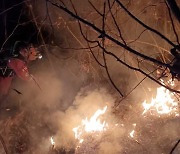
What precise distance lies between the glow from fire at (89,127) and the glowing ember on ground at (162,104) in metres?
1.03

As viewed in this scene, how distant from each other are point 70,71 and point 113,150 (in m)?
3.02

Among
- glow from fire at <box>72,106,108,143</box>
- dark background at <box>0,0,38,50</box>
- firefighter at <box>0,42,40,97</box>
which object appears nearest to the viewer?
firefighter at <box>0,42,40,97</box>

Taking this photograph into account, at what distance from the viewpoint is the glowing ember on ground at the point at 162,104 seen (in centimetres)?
687

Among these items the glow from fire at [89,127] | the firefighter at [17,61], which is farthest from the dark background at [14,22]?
the glow from fire at [89,127]

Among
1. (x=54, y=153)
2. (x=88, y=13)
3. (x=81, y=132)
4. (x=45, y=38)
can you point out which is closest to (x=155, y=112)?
(x=81, y=132)

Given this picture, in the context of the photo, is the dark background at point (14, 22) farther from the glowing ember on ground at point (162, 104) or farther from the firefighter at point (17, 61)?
the glowing ember on ground at point (162, 104)

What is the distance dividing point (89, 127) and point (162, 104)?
1.73 metres

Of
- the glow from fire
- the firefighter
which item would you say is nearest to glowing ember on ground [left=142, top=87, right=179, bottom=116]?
the glow from fire

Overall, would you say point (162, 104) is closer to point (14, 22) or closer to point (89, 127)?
point (89, 127)

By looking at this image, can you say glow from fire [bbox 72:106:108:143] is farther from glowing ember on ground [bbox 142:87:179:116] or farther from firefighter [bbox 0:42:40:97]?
firefighter [bbox 0:42:40:97]

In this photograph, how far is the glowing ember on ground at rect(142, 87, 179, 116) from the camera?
687 centimetres

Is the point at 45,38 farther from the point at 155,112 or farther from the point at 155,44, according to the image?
the point at 155,112

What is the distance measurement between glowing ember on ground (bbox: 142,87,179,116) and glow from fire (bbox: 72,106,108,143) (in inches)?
40.7

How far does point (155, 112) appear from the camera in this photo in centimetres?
694
